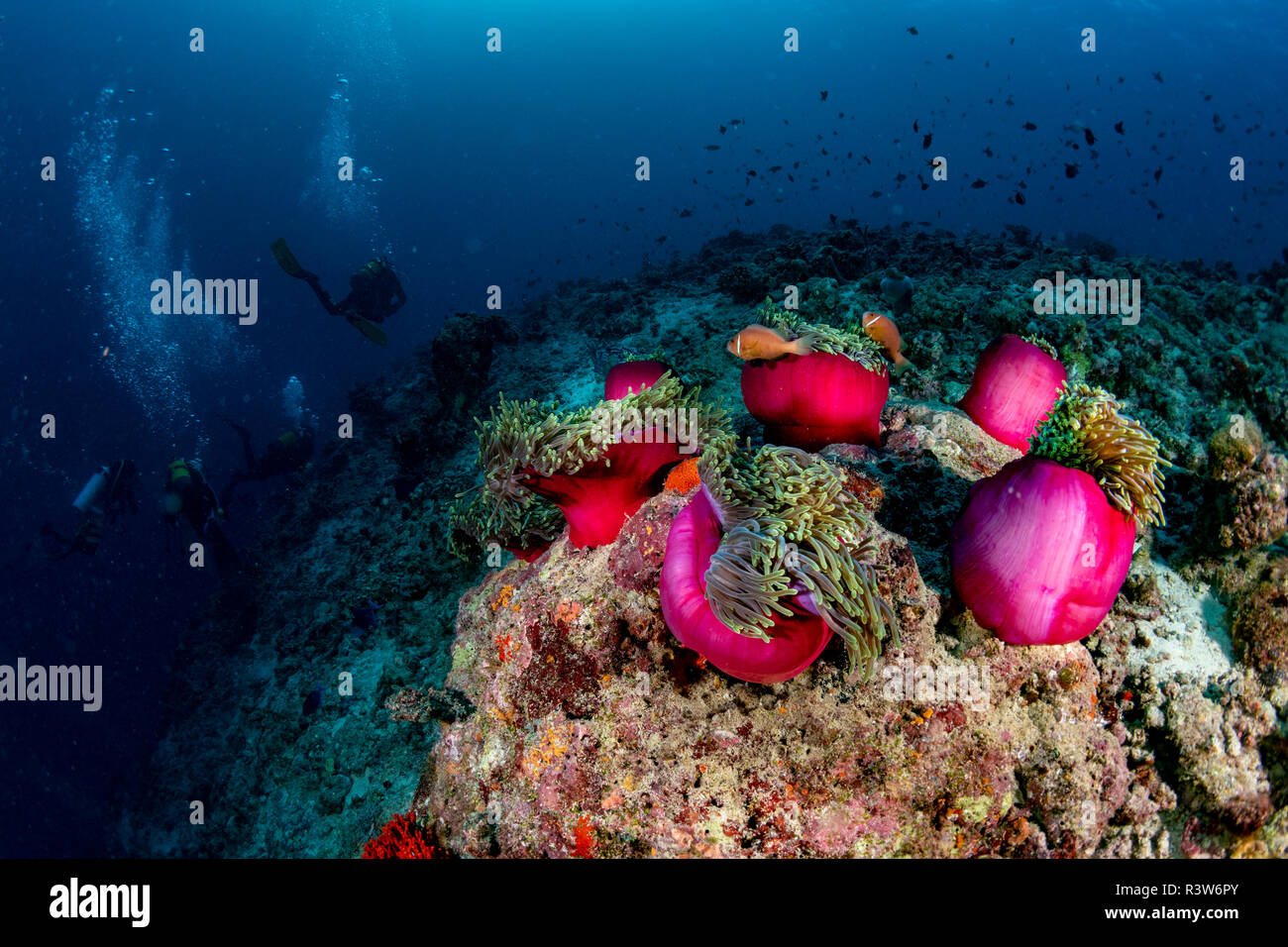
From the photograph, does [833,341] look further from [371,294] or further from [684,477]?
[371,294]

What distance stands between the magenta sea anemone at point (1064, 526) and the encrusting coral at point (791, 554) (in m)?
0.51

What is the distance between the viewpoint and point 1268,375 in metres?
6.17

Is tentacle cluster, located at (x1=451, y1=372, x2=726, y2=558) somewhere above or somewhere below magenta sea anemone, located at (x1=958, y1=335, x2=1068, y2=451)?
below

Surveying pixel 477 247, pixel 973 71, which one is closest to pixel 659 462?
pixel 477 247

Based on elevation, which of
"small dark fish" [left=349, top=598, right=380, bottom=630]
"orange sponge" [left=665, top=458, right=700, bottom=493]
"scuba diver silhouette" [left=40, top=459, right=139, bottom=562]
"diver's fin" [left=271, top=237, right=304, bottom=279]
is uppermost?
"diver's fin" [left=271, top=237, right=304, bottom=279]

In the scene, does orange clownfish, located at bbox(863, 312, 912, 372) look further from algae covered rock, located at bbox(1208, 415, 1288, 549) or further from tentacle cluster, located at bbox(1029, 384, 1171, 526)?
algae covered rock, located at bbox(1208, 415, 1288, 549)

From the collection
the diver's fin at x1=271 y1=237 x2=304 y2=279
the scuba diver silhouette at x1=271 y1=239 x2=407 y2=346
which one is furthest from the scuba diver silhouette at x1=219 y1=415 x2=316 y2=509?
the diver's fin at x1=271 y1=237 x2=304 y2=279

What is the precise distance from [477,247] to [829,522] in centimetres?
9063

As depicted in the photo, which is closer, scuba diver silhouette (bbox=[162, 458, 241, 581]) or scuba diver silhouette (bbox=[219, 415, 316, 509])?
scuba diver silhouette (bbox=[162, 458, 241, 581])

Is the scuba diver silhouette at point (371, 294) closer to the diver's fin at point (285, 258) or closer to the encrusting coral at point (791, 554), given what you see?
the diver's fin at point (285, 258)

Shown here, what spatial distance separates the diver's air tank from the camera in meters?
13.2

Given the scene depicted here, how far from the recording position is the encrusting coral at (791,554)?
2.04m

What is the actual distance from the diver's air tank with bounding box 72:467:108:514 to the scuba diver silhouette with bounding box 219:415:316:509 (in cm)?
236
